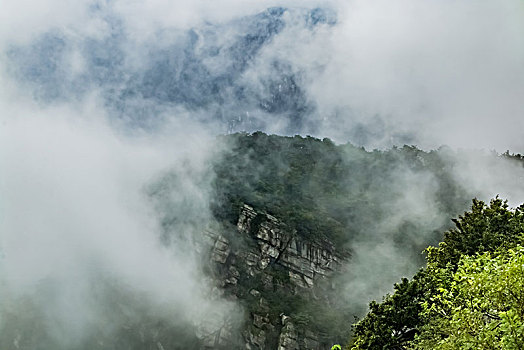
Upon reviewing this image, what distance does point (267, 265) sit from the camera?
95500 millimetres

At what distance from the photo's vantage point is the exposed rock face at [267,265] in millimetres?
88000

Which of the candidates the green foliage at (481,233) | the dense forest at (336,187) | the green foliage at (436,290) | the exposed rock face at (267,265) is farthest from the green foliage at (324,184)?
the green foliage at (436,290)

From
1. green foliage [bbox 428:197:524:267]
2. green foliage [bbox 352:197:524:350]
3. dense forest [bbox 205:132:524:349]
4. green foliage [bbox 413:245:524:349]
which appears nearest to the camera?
green foliage [bbox 413:245:524:349]

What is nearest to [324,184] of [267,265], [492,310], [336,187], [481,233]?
[336,187]

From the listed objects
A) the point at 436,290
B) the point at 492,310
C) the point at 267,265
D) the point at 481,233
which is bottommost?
the point at 492,310

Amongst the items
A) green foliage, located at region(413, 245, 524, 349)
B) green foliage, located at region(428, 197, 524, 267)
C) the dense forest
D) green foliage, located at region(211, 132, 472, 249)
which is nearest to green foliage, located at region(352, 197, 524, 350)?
green foliage, located at region(428, 197, 524, 267)

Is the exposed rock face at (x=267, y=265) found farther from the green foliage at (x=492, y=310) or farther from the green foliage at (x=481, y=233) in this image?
the green foliage at (x=492, y=310)

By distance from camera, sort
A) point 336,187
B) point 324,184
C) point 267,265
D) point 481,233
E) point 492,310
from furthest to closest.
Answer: point 324,184 < point 336,187 < point 267,265 < point 481,233 < point 492,310

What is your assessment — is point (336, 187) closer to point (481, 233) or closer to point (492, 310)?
point (481, 233)

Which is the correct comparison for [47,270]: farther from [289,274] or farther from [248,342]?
[289,274]

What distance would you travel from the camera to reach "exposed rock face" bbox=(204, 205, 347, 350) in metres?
88.0

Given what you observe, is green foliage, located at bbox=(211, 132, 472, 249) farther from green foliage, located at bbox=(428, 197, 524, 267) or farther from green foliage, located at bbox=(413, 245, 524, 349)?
green foliage, located at bbox=(413, 245, 524, 349)

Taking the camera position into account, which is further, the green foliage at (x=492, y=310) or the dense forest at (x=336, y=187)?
the dense forest at (x=336, y=187)

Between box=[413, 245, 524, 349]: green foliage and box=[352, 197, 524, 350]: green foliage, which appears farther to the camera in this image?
box=[352, 197, 524, 350]: green foliage
